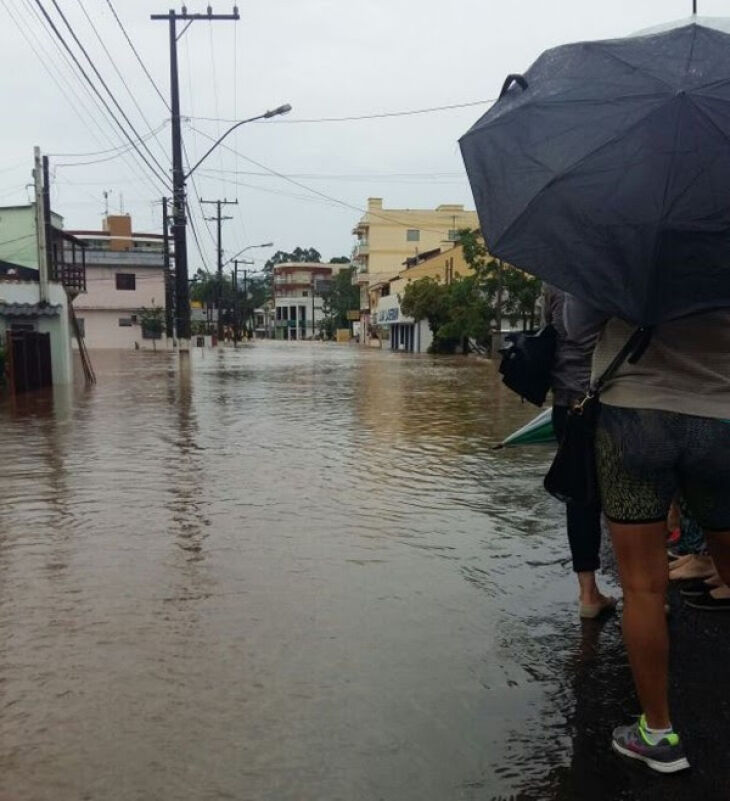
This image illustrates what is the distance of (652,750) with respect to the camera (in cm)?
239

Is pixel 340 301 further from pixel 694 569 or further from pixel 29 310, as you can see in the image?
pixel 694 569

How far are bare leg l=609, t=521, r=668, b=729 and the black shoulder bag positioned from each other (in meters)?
0.15

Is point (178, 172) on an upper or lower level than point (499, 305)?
upper

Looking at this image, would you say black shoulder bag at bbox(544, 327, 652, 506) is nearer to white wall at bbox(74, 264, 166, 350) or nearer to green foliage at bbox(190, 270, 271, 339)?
white wall at bbox(74, 264, 166, 350)

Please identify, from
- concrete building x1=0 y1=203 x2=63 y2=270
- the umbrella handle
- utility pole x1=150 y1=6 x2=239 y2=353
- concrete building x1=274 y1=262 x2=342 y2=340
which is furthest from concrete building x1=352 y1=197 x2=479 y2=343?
the umbrella handle

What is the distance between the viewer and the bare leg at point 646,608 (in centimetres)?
237

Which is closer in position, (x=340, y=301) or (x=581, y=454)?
(x=581, y=454)

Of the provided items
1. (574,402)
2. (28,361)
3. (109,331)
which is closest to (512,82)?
(574,402)

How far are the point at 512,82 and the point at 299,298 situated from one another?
114764mm

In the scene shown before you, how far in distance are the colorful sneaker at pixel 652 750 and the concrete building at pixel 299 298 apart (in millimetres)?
107374

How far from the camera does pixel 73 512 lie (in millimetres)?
5523

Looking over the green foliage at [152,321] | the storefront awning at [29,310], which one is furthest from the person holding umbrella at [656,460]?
the green foliage at [152,321]

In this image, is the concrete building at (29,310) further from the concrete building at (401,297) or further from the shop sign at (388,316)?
the shop sign at (388,316)

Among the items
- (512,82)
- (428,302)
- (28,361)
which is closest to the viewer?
(512,82)
